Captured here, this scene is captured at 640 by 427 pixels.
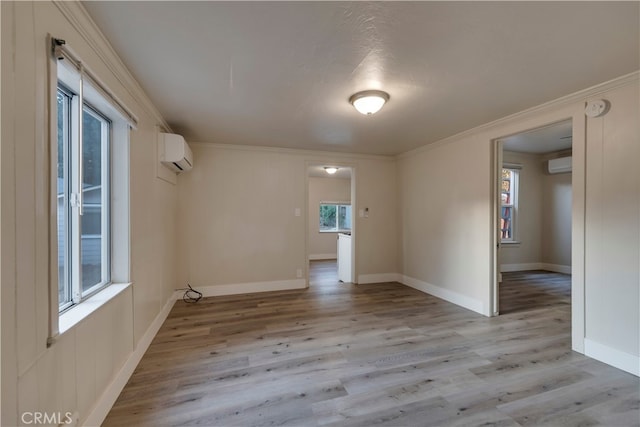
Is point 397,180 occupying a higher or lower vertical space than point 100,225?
higher

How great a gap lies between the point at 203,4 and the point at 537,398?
3078mm

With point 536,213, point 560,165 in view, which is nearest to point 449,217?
point 560,165

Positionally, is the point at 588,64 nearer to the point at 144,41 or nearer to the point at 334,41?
the point at 334,41

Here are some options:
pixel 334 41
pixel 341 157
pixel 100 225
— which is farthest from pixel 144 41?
pixel 341 157

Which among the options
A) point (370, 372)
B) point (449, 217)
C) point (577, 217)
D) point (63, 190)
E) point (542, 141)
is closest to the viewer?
point (63, 190)

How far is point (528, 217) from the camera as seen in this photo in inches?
230

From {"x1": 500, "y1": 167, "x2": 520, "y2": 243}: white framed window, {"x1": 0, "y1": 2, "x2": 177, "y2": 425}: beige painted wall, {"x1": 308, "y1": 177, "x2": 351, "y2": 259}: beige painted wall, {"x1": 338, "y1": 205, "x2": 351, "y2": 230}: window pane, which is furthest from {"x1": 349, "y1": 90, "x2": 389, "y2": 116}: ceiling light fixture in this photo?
{"x1": 338, "y1": 205, "x2": 351, "y2": 230}: window pane

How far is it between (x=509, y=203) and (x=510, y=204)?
0.10 ft

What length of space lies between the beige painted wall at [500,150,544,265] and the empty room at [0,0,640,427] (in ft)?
6.58

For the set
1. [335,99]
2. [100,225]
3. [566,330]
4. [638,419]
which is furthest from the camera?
[566,330]

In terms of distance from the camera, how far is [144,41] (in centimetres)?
162

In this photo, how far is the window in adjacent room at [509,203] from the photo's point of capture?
19.1ft

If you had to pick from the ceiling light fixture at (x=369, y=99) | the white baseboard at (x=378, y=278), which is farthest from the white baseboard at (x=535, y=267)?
the ceiling light fixture at (x=369, y=99)

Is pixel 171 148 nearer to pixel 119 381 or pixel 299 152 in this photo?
pixel 299 152
